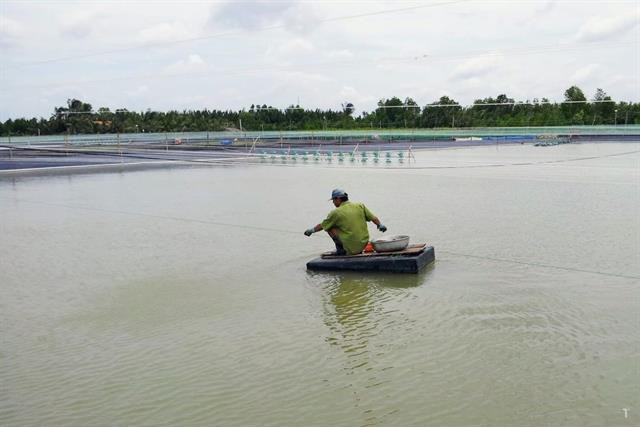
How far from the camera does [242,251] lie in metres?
12.1

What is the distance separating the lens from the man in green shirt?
9.98 m

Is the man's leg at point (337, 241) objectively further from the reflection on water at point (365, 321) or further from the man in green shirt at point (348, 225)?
the reflection on water at point (365, 321)

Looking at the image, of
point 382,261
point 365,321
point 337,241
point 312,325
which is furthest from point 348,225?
point 312,325

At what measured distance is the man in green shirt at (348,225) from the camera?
998 cm

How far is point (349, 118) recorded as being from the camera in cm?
10519

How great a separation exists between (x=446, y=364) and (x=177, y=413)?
2.50 m

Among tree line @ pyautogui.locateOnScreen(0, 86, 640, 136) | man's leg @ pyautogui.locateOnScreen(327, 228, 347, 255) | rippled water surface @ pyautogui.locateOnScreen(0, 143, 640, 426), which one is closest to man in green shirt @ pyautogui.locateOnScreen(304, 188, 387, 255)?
man's leg @ pyautogui.locateOnScreen(327, 228, 347, 255)

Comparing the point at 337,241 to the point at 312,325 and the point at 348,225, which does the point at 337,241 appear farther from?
the point at 312,325

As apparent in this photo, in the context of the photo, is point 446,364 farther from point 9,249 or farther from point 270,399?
point 9,249

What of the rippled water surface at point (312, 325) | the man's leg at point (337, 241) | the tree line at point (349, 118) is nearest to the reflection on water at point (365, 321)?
the rippled water surface at point (312, 325)

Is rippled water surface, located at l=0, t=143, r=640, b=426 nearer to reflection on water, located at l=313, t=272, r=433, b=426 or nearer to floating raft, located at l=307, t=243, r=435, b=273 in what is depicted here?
reflection on water, located at l=313, t=272, r=433, b=426

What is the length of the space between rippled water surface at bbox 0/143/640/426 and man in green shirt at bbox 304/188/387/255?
2.04 ft

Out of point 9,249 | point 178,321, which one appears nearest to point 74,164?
point 9,249

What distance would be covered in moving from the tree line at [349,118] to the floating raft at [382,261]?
7200 centimetres
